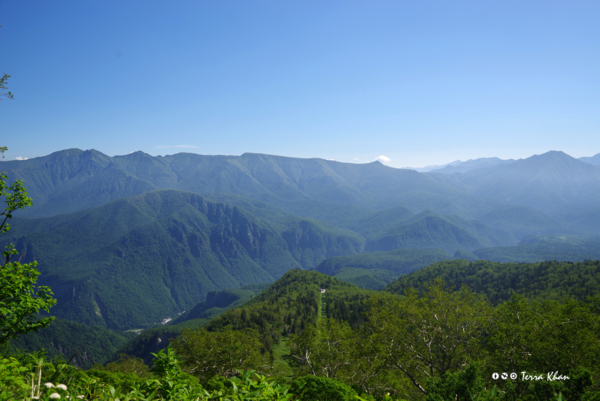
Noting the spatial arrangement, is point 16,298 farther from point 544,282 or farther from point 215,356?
point 544,282

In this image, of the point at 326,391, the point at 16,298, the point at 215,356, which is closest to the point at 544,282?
the point at 215,356

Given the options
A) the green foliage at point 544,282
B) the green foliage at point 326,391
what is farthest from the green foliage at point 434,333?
the green foliage at point 544,282

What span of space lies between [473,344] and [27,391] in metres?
38.9

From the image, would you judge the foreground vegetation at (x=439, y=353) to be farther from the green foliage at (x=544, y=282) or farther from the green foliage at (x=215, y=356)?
the green foliage at (x=544, y=282)

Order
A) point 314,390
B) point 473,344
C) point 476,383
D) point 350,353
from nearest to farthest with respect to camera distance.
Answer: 1. point 476,383
2. point 314,390
3. point 473,344
4. point 350,353

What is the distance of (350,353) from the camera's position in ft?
118

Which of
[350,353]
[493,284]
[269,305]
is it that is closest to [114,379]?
[350,353]

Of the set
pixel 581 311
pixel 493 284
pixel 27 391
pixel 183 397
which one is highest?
pixel 27 391

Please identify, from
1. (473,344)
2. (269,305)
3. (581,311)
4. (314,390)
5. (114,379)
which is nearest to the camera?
(314,390)

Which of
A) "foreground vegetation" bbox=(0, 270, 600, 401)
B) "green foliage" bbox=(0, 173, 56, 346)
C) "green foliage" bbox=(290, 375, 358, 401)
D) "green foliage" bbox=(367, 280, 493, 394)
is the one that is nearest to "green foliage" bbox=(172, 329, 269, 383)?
"foreground vegetation" bbox=(0, 270, 600, 401)

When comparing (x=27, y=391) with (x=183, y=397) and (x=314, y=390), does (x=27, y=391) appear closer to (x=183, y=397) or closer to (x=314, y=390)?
(x=183, y=397)

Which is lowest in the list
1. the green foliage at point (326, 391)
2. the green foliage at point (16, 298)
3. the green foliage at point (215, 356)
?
the green foliage at point (215, 356)

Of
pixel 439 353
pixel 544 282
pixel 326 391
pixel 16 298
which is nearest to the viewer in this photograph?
pixel 16 298

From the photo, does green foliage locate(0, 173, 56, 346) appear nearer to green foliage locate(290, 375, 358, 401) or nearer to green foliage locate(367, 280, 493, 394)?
green foliage locate(290, 375, 358, 401)
